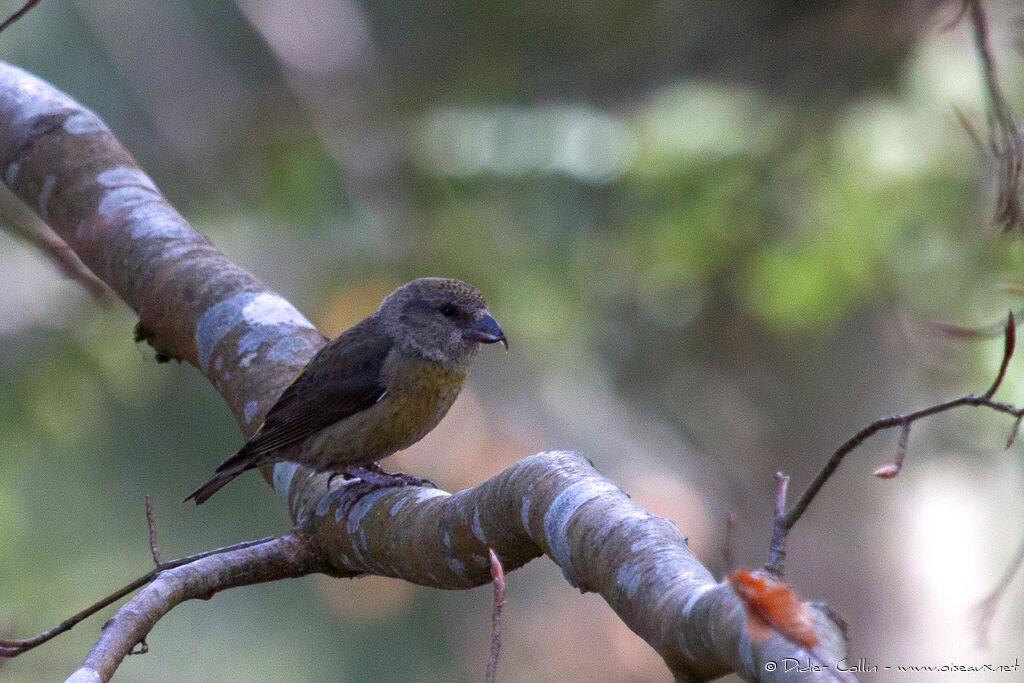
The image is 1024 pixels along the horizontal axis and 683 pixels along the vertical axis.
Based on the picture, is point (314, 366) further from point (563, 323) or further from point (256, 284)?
point (563, 323)

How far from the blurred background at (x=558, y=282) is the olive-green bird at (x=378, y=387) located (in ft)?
6.03

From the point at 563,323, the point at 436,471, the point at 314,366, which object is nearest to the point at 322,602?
the point at 436,471

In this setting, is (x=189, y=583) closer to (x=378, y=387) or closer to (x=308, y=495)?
(x=308, y=495)

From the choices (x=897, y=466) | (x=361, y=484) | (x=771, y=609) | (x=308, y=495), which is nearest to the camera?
(x=771, y=609)

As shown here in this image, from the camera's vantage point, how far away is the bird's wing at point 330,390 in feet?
10.7

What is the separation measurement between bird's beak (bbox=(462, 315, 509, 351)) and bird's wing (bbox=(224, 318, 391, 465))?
1.05 ft

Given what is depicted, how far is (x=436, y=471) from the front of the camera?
569cm

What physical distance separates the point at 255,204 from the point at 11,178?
2.48 metres

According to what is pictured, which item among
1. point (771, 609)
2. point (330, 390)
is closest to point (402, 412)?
point (330, 390)

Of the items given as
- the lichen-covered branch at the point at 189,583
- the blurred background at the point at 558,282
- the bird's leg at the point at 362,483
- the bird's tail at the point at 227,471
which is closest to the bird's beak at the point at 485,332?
the bird's leg at the point at 362,483

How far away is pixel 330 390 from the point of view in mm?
3580

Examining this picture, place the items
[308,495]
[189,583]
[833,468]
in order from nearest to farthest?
1. [833,468]
2. [189,583]
3. [308,495]

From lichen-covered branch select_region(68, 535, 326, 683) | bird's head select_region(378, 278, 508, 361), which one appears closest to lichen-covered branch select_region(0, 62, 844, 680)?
lichen-covered branch select_region(68, 535, 326, 683)

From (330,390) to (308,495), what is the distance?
0.59m
